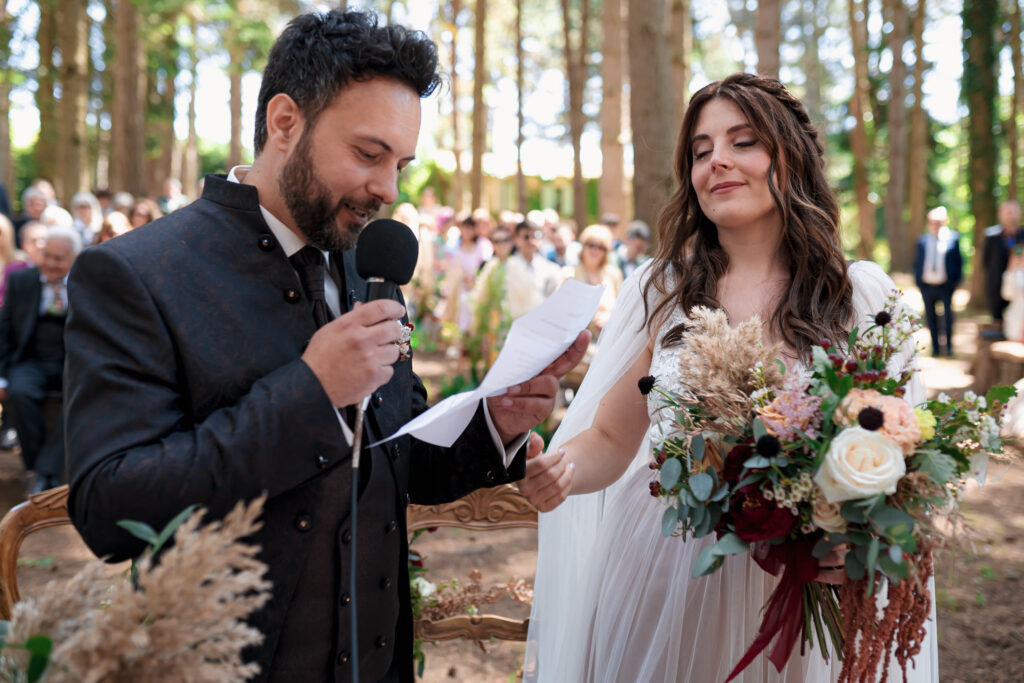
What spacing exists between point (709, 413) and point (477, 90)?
1685 cm

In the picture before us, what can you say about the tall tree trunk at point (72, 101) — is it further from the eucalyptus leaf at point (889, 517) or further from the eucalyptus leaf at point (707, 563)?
the eucalyptus leaf at point (889, 517)

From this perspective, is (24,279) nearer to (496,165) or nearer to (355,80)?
(355,80)

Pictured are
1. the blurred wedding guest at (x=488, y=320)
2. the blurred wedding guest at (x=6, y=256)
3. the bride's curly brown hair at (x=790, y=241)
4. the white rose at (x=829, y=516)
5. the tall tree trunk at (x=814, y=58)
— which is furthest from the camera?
the tall tree trunk at (x=814, y=58)

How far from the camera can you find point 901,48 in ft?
61.4

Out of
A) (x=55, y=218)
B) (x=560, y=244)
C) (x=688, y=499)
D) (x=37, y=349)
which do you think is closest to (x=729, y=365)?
(x=688, y=499)

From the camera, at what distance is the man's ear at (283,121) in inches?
67.7

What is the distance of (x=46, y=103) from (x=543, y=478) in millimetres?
16879

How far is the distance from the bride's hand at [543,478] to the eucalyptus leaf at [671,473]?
1.21ft

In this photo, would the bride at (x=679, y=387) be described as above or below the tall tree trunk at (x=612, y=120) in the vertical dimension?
below

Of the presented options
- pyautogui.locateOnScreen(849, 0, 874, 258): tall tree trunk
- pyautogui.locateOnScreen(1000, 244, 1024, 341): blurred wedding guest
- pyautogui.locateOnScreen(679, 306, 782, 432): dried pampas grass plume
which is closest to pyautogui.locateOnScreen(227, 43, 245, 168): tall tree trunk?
pyautogui.locateOnScreen(849, 0, 874, 258): tall tree trunk

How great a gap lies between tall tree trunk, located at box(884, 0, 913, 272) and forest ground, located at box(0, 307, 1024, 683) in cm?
1294

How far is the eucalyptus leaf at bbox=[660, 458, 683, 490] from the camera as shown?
6.43ft

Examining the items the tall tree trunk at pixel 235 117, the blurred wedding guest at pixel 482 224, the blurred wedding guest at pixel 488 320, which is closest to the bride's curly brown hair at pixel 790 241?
the blurred wedding guest at pixel 488 320

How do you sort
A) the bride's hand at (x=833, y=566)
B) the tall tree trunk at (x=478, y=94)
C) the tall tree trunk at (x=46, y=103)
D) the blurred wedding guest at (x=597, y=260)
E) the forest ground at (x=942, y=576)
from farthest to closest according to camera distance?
the tall tree trunk at (x=478, y=94) < the tall tree trunk at (x=46, y=103) < the blurred wedding guest at (x=597, y=260) < the forest ground at (x=942, y=576) < the bride's hand at (x=833, y=566)
